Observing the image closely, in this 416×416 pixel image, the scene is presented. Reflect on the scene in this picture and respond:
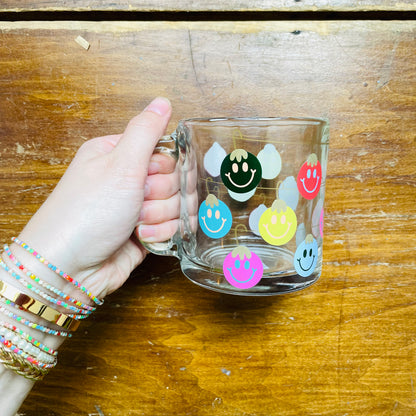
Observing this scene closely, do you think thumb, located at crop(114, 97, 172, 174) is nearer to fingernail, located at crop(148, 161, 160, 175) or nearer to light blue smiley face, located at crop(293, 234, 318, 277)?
fingernail, located at crop(148, 161, 160, 175)

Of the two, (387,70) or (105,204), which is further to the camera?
(387,70)

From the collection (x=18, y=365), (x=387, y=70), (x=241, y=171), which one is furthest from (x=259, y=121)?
(x=18, y=365)

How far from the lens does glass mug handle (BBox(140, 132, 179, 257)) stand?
1.55 feet

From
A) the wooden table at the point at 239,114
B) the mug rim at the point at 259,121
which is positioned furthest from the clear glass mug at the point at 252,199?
the wooden table at the point at 239,114

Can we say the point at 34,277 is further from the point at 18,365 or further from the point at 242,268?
the point at 242,268

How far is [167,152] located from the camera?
1.56ft

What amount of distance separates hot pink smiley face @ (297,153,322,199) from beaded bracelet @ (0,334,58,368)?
355 millimetres

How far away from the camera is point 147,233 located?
0.49 meters

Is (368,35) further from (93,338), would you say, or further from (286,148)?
(93,338)

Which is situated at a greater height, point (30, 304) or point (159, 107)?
point (159, 107)

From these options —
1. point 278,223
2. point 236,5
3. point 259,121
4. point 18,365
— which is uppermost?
point 236,5

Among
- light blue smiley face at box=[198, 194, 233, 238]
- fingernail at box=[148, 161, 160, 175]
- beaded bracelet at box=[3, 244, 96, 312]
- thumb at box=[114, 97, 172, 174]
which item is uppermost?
thumb at box=[114, 97, 172, 174]

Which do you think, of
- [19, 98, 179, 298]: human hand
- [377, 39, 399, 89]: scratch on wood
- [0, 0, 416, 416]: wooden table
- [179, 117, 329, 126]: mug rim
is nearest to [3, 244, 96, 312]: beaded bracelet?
[19, 98, 179, 298]: human hand

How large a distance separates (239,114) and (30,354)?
40 centimetres
